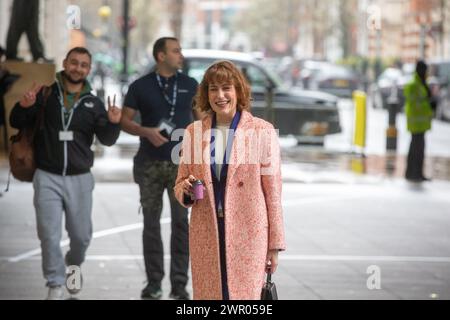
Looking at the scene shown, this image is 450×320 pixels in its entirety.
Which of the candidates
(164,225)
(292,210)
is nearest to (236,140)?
(164,225)

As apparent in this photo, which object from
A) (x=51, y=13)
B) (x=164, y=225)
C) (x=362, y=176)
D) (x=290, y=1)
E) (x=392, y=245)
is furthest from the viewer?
(x=290, y=1)

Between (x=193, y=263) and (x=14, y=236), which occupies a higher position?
(x=193, y=263)

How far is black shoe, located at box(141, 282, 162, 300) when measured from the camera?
30.2 ft

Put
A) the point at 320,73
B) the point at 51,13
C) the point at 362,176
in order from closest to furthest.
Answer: the point at 362,176 → the point at 51,13 → the point at 320,73

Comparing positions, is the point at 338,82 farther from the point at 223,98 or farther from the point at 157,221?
the point at 223,98

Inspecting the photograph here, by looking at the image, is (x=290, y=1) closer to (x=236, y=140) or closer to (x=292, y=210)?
(x=292, y=210)

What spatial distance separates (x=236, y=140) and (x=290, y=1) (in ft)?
307

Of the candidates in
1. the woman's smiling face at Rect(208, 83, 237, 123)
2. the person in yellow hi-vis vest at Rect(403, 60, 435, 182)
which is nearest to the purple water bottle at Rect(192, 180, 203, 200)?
the woman's smiling face at Rect(208, 83, 237, 123)

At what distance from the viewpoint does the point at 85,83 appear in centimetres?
892

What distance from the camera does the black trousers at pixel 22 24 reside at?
21.2 metres

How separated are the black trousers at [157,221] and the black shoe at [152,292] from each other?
4 centimetres

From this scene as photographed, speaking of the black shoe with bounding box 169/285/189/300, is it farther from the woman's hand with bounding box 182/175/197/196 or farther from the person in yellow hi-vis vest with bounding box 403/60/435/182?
the person in yellow hi-vis vest with bounding box 403/60/435/182

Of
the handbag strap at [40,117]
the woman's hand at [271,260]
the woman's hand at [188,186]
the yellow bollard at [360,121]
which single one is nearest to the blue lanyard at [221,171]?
the woman's hand at [188,186]
